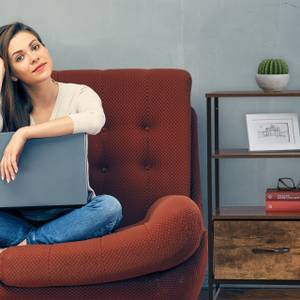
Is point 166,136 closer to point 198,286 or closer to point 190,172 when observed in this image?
point 190,172

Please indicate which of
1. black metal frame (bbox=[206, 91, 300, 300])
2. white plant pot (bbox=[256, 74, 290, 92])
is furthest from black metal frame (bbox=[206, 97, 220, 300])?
white plant pot (bbox=[256, 74, 290, 92])

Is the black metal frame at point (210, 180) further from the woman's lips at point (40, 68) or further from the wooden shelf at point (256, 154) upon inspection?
the woman's lips at point (40, 68)

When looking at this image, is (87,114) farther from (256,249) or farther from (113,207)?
(256,249)

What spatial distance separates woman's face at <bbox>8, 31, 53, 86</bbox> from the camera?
2666 mm

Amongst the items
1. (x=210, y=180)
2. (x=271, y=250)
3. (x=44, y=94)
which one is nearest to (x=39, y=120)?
(x=44, y=94)

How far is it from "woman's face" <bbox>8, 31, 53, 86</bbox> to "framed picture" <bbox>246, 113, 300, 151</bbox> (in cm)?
99

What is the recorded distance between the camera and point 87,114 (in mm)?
2625

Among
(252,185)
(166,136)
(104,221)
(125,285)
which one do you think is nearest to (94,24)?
(166,136)

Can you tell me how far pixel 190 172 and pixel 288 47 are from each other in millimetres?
825

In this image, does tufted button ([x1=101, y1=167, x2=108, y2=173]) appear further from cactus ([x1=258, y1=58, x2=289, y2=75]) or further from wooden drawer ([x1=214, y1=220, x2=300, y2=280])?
cactus ([x1=258, y1=58, x2=289, y2=75])

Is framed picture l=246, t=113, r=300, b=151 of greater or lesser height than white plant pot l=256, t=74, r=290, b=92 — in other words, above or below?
below

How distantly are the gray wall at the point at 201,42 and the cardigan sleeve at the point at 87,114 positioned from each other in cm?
73

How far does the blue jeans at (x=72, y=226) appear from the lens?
250 centimetres

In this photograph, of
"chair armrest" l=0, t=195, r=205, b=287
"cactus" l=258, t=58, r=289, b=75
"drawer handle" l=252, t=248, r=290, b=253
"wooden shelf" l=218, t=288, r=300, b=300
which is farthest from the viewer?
"wooden shelf" l=218, t=288, r=300, b=300
